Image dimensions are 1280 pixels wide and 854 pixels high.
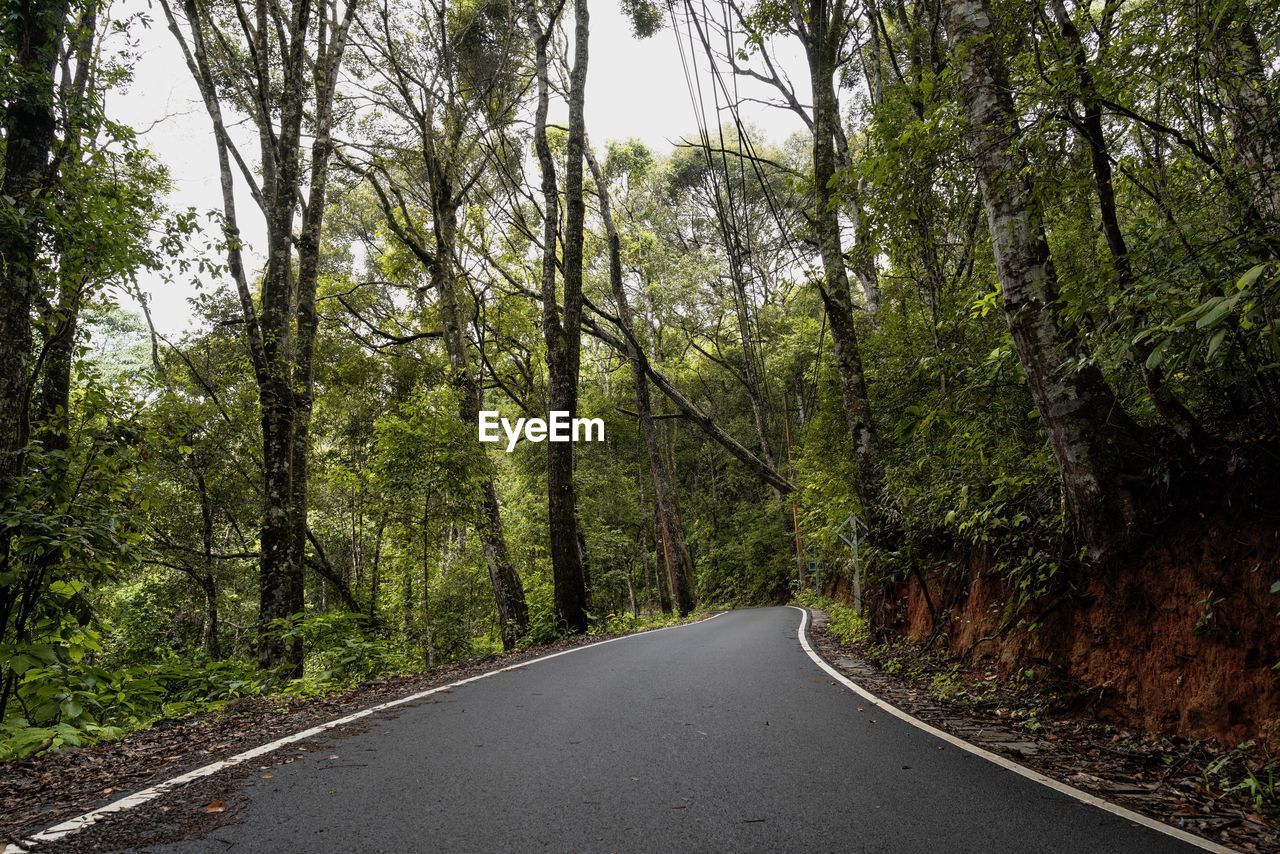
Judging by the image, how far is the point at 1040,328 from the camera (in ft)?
17.7

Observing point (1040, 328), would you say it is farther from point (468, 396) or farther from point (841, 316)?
point (468, 396)

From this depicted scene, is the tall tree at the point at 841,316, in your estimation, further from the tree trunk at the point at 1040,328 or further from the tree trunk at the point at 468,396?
the tree trunk at the point at 468,396

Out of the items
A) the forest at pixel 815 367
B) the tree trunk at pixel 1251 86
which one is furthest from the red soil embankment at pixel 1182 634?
the tree trunk at pixel 1251 86

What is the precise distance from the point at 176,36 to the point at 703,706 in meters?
17.3

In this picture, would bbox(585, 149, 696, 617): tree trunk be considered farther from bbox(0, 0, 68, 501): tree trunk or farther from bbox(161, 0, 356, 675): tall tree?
bbox(0, 0, 68, 501): tree trunk

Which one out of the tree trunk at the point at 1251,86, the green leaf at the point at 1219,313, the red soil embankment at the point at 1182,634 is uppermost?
the tree trunk at the point at 1251,86

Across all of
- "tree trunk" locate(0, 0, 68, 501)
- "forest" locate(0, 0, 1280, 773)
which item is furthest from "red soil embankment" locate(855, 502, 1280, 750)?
"tree trunk" locate(0, 0, 68, 501)

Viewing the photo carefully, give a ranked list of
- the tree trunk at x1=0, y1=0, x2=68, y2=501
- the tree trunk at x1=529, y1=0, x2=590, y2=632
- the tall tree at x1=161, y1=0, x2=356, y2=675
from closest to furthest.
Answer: the tree trunk at x1=0, y1=0, x2=68, y2=501 < the tall tree at x1=161, y1=0, x2=356, y2=675 < the tree trunk at x1=529, y1=0, x2=590, y2=632

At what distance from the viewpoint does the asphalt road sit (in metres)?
2.95

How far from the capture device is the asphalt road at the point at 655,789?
295 centimetres

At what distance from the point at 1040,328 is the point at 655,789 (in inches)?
180

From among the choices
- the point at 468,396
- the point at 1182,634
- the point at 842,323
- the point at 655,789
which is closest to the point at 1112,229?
the point at 1182,634

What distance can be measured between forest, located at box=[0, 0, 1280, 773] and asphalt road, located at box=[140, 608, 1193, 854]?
1.83 meters

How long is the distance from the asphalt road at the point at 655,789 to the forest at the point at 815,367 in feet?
5.99
